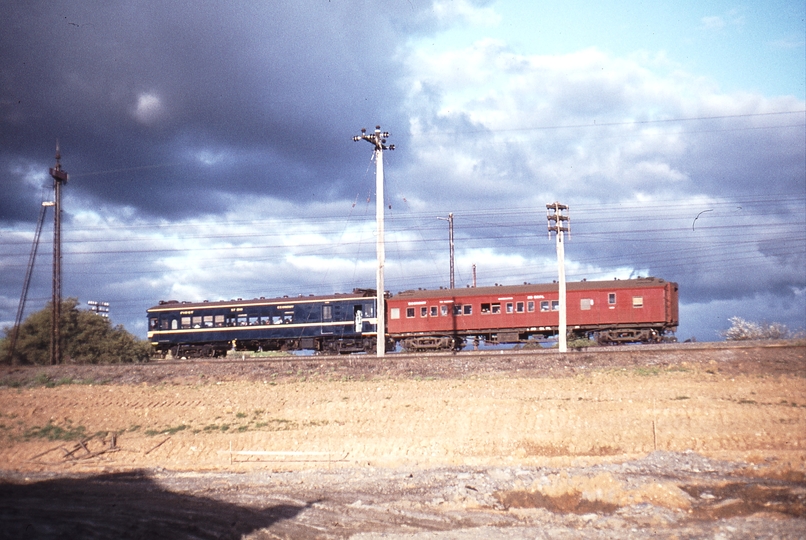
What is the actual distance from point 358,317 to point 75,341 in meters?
17.0

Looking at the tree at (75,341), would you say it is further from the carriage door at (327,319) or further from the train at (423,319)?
the carriage door at (327,319)

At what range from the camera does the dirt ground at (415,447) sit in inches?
356

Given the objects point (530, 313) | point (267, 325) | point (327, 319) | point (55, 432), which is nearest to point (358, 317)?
point (327, 319)

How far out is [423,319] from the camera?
3562 centimetres

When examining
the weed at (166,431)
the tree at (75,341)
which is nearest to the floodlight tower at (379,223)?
the weed at (166,431)

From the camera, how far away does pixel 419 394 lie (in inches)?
759

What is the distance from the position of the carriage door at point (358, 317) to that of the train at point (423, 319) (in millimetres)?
61

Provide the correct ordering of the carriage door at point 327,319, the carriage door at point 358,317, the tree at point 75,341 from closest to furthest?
the tree at point 75,341
the carriage door at point 358,317
the carriage door at point 327,319

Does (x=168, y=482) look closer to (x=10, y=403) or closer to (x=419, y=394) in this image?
(x=419, y=394)

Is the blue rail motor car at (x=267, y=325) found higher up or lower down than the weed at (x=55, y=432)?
higher up

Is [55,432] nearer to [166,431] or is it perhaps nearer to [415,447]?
[166,431]

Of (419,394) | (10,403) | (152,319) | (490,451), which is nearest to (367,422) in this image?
(419,394)

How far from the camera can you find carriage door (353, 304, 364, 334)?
36.6 meters

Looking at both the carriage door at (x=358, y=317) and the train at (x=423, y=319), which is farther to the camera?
the carriage door at (x=358, y=317)
